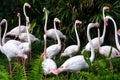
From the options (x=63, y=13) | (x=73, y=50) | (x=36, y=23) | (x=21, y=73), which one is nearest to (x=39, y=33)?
(x=36, y=23)

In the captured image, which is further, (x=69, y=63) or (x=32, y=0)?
(x=32, y=0)

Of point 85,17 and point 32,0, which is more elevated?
point 32,0

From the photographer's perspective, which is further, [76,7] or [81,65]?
[76,7]

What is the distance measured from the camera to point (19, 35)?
1048cm

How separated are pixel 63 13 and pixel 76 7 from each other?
1.20 ft

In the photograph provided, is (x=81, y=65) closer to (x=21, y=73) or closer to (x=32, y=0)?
(x=21, y=73)

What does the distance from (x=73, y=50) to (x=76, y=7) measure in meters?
2.65

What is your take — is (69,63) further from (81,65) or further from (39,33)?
(39,33)

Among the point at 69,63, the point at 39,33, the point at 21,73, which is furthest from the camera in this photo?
the point at 39,33

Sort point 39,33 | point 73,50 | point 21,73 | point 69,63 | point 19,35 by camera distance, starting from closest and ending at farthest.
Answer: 1. point 21,73
2. point 69,63
3. point 73,50
4. point 19,35
5. point 39,33

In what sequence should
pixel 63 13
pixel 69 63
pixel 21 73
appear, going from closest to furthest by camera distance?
pixel 21 73, pixel 69 63, pixel 63 13

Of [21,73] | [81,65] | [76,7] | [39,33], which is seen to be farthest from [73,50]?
[21,73]

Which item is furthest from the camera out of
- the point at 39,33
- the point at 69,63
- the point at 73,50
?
the point at 39,33

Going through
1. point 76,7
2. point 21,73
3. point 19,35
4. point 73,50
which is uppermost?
point 76,7
